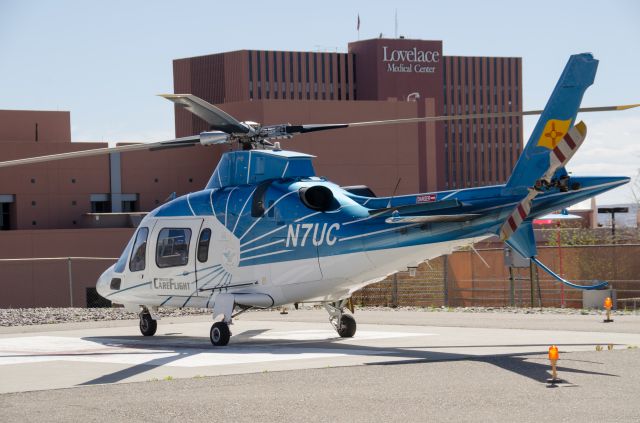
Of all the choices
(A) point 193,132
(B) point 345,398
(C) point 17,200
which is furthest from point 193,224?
(A) point 193,132

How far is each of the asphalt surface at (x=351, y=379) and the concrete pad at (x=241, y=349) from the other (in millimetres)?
32

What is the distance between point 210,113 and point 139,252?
4613mm

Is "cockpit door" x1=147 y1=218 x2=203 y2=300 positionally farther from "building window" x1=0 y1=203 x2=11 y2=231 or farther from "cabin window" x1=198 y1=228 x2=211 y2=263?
"building window" x1=0 y1=203 x2=11 y2=231

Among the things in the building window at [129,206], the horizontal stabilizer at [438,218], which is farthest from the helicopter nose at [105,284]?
the building window at [129,206]

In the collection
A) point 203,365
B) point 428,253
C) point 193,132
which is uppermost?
point 193,132

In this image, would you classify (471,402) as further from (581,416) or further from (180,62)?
(180,62)

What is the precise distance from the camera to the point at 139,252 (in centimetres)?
2292

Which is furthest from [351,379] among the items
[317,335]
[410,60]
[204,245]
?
[410,60]

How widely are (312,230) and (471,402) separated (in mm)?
7613

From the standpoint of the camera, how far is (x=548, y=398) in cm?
1264

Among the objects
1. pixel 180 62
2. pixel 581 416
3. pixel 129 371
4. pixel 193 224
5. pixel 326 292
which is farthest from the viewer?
pixel 180 62

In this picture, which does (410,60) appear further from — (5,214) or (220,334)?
(220,334)

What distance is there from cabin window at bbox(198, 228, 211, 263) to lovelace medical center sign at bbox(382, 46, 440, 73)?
377 feet

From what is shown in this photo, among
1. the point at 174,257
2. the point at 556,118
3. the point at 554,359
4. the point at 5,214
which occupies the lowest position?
the point at 554,359
